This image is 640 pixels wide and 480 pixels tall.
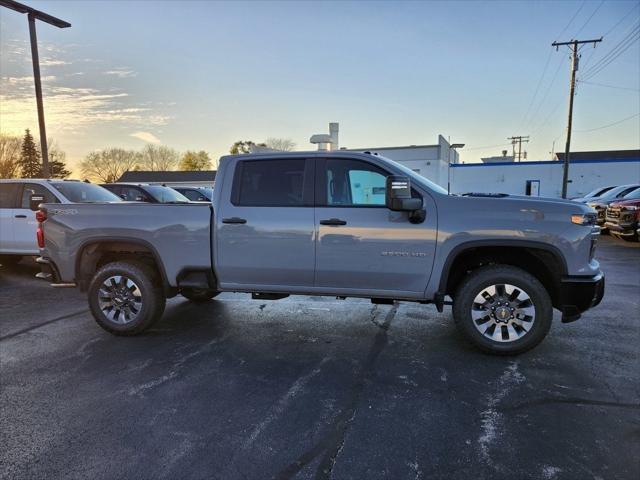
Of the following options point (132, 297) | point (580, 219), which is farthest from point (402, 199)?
point (132, 297)

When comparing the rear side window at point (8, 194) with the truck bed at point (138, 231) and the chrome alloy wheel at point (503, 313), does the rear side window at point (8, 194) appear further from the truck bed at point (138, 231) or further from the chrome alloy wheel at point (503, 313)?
the chrome alloy wheel at point (503, 313)

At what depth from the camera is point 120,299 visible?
4969 millimetres

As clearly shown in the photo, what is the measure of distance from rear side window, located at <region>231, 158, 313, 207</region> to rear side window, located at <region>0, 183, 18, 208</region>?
6508mm

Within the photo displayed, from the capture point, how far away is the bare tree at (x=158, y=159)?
81.7 metres

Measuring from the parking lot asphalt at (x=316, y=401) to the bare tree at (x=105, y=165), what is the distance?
263 feet

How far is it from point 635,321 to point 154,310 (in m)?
5.88

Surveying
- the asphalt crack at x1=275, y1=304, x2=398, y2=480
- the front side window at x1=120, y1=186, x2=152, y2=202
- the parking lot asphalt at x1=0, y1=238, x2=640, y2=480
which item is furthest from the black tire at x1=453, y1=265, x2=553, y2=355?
the front side window at x1=120, y1=186, x2=152, y2=202

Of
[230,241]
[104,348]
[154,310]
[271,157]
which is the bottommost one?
[104,348]

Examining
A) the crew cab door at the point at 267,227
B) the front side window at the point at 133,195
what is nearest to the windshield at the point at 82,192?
the front side window at the point at 133,195

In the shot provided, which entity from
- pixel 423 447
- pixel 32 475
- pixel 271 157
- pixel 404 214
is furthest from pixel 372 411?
pixel 271 157

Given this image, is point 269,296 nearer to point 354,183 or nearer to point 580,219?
point 354,183

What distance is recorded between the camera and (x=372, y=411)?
3.21 meters

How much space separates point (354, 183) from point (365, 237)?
2.04ft

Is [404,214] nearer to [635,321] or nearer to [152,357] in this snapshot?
[152,357]
